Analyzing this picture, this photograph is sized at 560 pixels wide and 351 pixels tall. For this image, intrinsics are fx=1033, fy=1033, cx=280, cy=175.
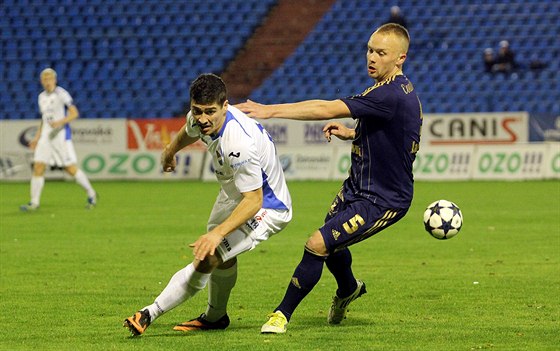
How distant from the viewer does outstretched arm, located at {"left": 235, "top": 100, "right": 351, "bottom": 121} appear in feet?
19.2

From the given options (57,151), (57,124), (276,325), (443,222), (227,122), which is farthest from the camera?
(57,151)

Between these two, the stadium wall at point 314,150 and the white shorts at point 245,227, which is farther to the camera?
the stadium wall at point 314,150

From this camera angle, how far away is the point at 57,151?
58.5 ft

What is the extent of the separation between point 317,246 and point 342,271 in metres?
0.63

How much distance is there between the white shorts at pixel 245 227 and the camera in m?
6.62

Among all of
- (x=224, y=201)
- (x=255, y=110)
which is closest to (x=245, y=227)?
(x=224, y=201)

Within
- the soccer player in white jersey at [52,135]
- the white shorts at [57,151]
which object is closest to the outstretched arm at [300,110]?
the soccer player in white jersey at [52,135]

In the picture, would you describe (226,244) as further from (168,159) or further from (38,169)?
(38,169)

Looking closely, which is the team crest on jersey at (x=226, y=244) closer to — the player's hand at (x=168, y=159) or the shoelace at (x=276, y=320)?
the shoelace at (x=276, y=320)

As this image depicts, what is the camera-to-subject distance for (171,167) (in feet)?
23.5

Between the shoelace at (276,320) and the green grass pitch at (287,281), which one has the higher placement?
the shoelace at (276,320)

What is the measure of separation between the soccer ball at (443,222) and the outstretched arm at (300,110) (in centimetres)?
164

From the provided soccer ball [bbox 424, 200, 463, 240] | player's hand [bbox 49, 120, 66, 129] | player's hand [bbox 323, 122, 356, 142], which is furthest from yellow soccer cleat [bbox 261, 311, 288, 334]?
player's hand [bbox 49, 120, 66, 129]

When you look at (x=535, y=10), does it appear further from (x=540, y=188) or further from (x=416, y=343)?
(x=416, y=343)
